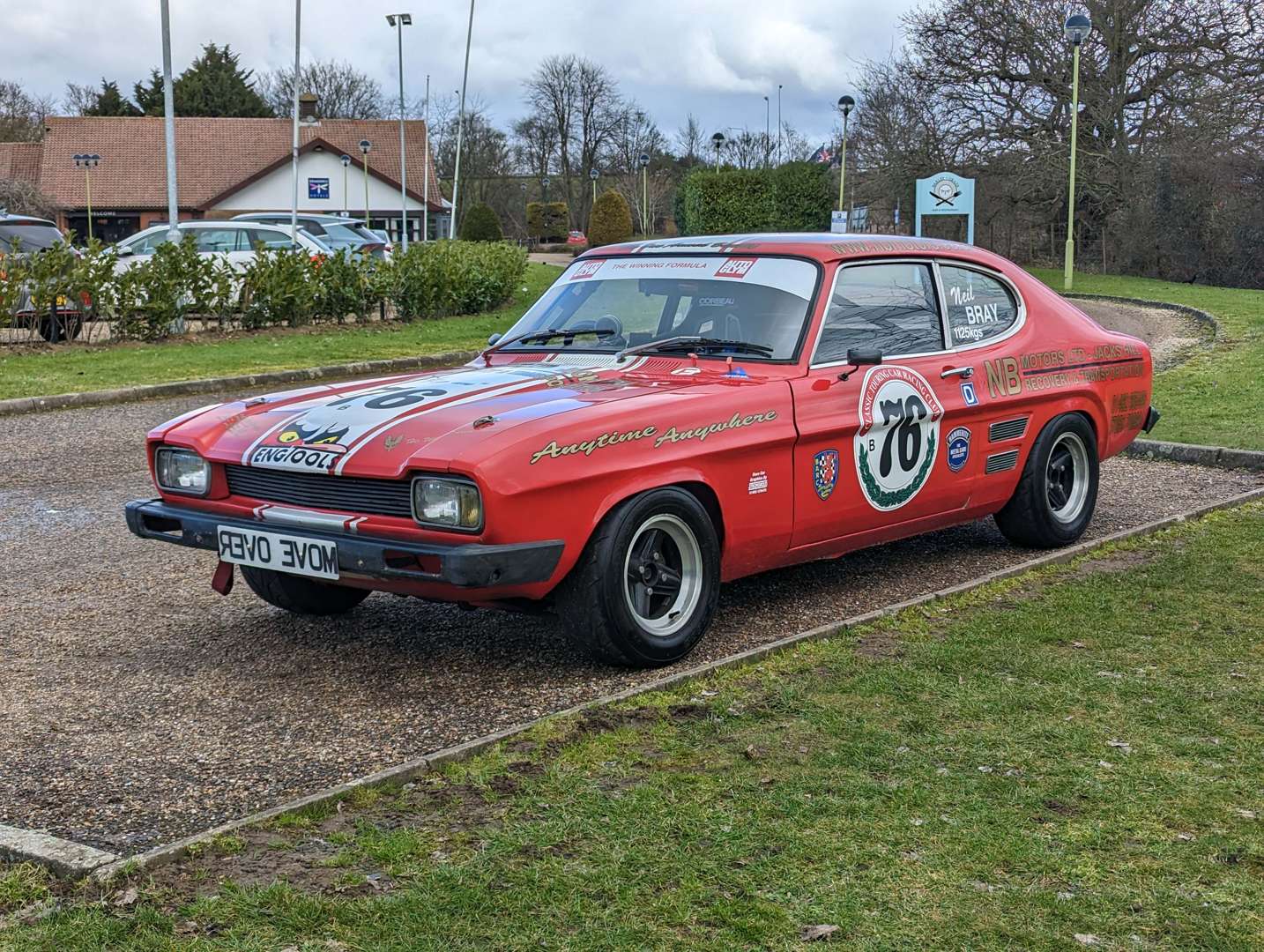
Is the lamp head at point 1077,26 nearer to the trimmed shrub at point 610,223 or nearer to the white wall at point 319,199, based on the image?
the trimmed shrub at point 610,223

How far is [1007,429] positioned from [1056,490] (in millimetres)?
700

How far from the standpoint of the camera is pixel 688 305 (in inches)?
246

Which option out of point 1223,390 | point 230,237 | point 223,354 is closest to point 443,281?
point 230,237

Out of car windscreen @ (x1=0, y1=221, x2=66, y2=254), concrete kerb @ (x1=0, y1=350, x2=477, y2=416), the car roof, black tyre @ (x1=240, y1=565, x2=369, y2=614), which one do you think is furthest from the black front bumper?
car windscreen @ (x1=0, y1=221, x2=66, y2=254)

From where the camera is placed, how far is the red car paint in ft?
16.0

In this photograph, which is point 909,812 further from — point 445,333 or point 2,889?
point 445,333

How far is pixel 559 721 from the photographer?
4.60 metres

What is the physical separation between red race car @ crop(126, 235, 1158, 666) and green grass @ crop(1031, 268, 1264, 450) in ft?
11.9

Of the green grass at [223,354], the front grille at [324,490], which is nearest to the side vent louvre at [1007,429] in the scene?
the front grille at [324,490]

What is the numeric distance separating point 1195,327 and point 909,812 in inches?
739

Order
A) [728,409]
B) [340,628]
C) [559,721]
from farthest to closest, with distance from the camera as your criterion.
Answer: [340,628]
[728,409]
[559,721]

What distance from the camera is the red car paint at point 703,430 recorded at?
489cm

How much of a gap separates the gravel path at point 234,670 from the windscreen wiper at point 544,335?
123 cm

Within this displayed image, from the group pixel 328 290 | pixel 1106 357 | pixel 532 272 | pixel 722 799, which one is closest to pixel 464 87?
pixel 532 272
